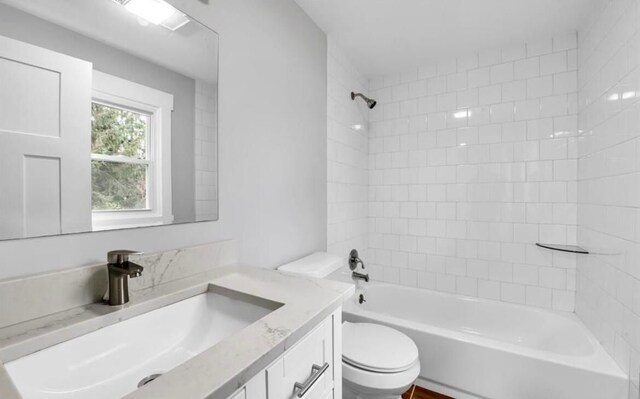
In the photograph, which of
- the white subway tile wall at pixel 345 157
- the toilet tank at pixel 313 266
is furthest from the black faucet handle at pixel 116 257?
the white subway tile wall at pixel 345 157

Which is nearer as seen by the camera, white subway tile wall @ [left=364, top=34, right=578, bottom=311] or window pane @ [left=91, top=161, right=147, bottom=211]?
window pane @ [left=91, top=161, right=147, bottom=211]

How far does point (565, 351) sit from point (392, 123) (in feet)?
6.97

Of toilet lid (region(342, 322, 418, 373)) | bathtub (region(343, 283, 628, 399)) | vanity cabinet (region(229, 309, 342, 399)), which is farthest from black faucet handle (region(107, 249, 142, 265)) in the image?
bathtub (region(343, 283, 628, 399))

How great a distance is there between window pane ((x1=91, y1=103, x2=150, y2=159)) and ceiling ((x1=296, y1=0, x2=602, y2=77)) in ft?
4.34

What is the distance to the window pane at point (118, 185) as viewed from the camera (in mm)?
841

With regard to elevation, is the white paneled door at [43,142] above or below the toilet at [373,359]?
above

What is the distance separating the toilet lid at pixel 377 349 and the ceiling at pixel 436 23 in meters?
1.97

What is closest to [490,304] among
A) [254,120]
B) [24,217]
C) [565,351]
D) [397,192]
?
[565,351]

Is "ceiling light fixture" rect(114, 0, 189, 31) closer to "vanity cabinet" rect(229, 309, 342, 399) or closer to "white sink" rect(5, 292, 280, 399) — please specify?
"white sink" rect(5, 292, 280, 399)

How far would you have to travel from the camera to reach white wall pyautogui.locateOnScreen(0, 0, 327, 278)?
910 mm

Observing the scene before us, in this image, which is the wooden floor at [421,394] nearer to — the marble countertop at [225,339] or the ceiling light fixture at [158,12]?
the marble countertop at [225,339]

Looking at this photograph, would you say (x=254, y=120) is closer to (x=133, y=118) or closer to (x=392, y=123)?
(x=133, y=118)

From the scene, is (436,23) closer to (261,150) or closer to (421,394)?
(261,150)

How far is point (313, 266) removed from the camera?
1587mm
